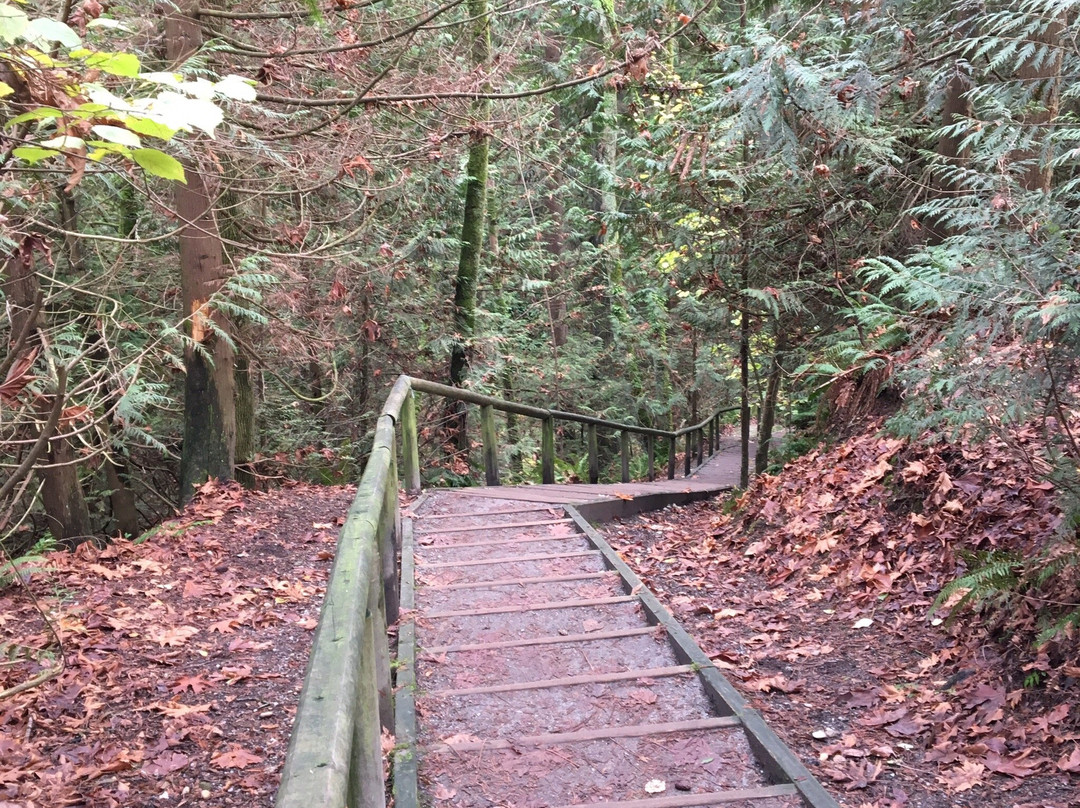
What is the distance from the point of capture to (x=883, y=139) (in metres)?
8.65

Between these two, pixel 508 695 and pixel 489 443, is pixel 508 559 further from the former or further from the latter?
pixel 489 443

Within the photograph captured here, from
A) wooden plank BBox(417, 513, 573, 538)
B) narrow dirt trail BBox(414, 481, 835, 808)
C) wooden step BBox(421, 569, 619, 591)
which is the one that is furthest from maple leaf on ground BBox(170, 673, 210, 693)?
wooden plank BBox(417, 513, 573, 538)

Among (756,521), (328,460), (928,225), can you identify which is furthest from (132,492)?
(928,225)

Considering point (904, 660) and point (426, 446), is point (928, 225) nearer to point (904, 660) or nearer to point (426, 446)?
point (904, 660)

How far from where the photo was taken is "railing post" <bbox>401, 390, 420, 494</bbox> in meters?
7.14

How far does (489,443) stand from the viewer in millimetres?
8930

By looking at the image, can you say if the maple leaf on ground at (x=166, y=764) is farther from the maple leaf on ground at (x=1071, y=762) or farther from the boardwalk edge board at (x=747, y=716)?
the maple leaf on ground at (x=1071, y=762)

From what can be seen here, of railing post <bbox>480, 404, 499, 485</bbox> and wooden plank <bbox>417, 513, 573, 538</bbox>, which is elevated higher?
railing post <bbox>480, 404, 499, 485</bbox>

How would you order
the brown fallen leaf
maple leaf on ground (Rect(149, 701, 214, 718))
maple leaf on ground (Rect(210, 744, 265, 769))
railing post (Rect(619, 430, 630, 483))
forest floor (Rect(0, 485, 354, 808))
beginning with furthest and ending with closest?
railing post (Rect(619, 430, 630, 483)) < maple leaf on ground (Rect(149, 701, 214, 718)) < maple leaf on ground (Rect(210, 744, 265, 769)) < forest floor (Rect(0, 485, 354, 808)) < the brown fallen leaf

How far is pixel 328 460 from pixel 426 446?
1.75 m

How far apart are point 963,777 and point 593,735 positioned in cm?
164

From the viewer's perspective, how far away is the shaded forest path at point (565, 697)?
3068 mm

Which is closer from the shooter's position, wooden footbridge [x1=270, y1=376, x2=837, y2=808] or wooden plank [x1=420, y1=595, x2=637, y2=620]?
wooden footbridge [x1=270, y1=376, x2=837, y2=808]

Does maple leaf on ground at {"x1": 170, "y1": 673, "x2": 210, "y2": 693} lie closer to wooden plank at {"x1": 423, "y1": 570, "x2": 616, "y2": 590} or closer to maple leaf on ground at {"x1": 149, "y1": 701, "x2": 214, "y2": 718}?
maple leaf on ground at {"x1": 149, "y1": 701, "x2": 214, "y2": 718}
